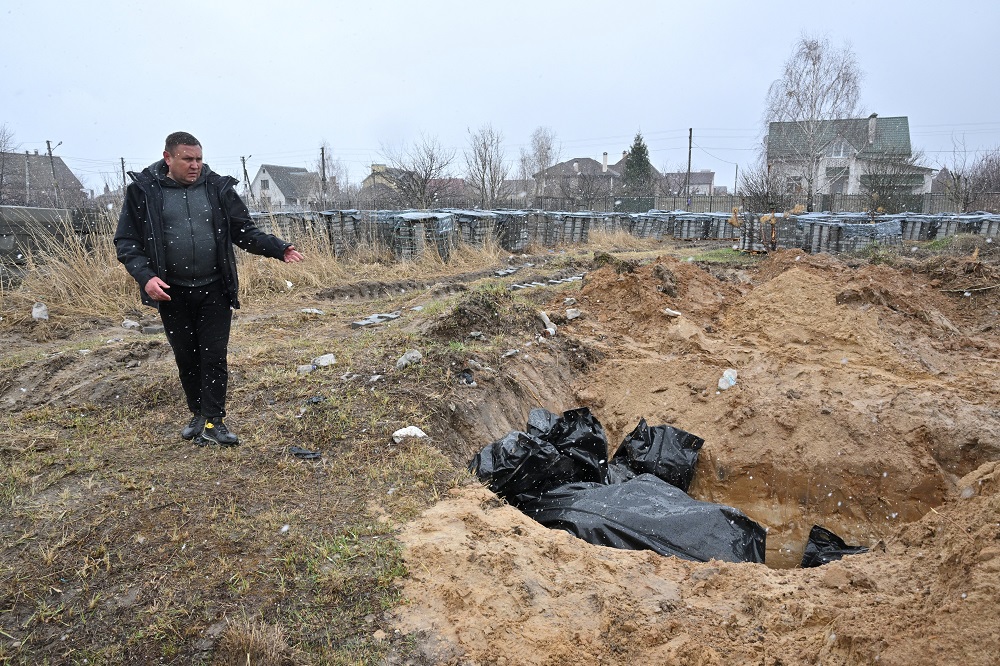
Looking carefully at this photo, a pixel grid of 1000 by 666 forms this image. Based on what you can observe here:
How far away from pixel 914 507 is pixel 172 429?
16.9ft

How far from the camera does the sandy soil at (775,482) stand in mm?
1920

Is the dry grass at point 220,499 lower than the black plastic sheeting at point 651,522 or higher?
higher

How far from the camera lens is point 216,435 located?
342 centimetres

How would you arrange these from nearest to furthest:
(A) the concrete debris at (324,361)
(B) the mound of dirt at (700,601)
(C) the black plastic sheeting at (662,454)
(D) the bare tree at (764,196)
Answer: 1. (B) the mound of dirt at (700,601)
2. (C) the black plastic sheeting at (662,454)
3. (A) the concrete debris at (324,361)
4. (D) the bare tree at (764,196)

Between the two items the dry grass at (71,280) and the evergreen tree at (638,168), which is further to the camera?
the evergreen tree at (638,168)

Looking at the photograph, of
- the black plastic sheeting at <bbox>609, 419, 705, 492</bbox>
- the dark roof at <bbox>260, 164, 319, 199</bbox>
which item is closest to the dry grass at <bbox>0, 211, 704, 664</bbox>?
the black plastic sheeting at <bbox>609, 419, 705, 492</bbox>

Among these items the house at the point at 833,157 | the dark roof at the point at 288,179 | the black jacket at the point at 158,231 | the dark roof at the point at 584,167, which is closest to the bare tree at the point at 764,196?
the house at the point at 833,157

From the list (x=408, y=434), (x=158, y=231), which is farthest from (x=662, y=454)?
(x=158, y=231)

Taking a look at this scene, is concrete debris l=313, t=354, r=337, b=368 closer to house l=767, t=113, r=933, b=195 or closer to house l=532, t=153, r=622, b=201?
house l=767, t=113, r=933, b=195

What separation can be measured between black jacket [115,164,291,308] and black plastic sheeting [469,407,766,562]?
72.4 inches

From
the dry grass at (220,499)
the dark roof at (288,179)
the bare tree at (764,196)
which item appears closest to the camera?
the dry grass at (220,499)

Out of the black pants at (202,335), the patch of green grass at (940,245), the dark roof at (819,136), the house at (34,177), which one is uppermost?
the dark roof at (819,136)

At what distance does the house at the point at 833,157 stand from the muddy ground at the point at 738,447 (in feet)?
58.8

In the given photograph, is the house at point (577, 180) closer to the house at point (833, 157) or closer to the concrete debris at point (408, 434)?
the house at point (833, 157)
